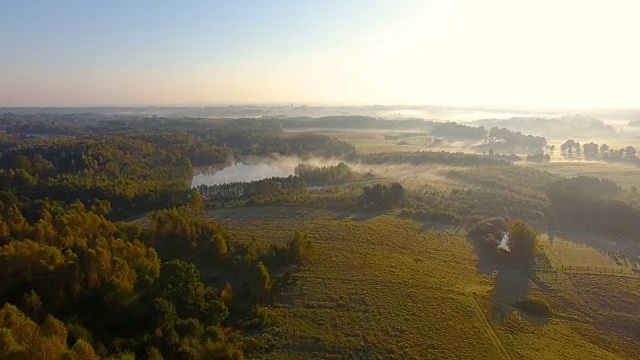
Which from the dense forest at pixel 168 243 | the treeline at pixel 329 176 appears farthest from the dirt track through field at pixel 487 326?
the treeline at pixel 329 176

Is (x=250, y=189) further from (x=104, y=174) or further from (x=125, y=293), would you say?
(x=125, y=293)

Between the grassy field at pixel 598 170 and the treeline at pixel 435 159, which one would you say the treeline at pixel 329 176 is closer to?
the treeline at pixel 435 159

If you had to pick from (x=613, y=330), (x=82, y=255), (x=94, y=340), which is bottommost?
(x=613, y=330)

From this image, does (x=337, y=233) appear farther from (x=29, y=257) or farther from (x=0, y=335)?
(x=0, y=335)

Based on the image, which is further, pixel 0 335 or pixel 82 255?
pixel 82 255

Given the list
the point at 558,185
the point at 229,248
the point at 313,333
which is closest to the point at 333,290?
the point at 313,333

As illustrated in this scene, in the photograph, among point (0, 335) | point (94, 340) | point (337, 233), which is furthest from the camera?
point (337, 233)
